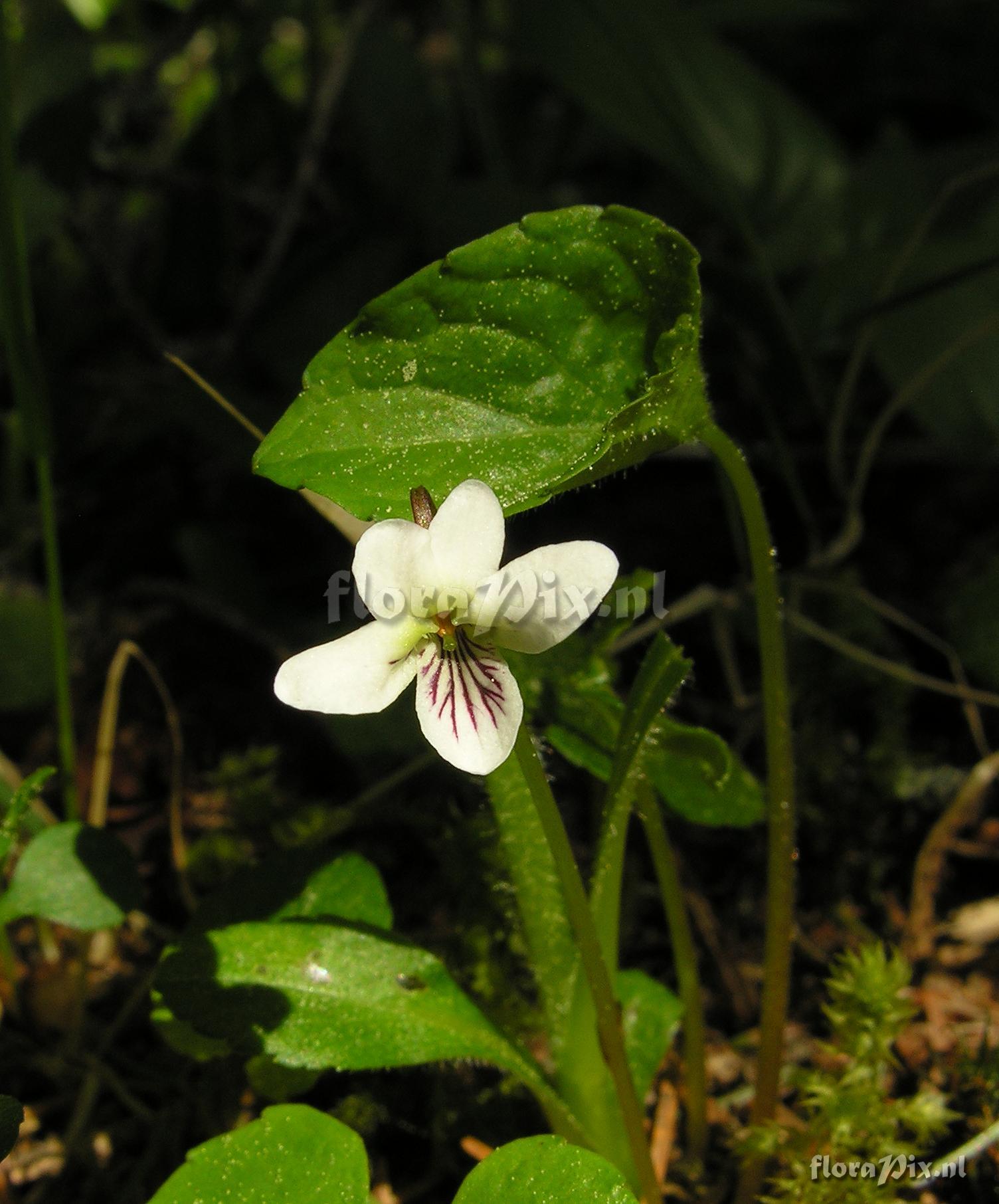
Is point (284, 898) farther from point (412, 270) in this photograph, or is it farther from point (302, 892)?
point (412, 270)

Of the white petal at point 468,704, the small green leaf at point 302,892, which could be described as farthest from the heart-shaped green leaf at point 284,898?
the white petal at point 468,704

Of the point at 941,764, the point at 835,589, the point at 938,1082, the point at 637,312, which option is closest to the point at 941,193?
the point at 835,589

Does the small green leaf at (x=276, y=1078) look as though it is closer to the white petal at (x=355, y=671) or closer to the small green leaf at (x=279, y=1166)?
the small green leaf at (x=279, y=1166)

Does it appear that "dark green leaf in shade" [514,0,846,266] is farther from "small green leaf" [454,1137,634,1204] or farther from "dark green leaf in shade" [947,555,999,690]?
"small green leaf" [454,1137,634,1204]

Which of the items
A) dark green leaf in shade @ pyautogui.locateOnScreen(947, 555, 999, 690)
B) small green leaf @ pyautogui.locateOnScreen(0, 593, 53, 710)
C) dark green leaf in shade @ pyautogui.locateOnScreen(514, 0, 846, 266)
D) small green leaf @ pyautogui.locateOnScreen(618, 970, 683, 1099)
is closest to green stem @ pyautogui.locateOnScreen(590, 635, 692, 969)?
small green leaf @ pyautogui.locateOnScreen(618, 970, 683, 1099)

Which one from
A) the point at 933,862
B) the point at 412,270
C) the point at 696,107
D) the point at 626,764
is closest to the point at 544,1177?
the point at 626,764

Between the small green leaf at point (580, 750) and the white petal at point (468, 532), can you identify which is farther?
the small green leaf at point (580, 750)

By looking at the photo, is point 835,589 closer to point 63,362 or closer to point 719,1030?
A: point 719,1030
